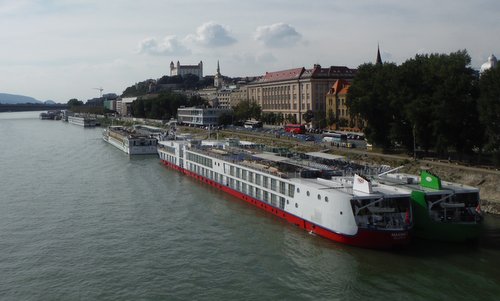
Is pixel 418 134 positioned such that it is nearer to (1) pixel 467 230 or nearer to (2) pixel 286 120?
(1) pixel 467 230

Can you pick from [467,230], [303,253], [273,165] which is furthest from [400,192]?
[273,165]

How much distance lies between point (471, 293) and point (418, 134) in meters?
32.5

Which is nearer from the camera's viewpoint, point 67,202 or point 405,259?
point 405,259

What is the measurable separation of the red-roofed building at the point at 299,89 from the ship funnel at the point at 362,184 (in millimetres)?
83657

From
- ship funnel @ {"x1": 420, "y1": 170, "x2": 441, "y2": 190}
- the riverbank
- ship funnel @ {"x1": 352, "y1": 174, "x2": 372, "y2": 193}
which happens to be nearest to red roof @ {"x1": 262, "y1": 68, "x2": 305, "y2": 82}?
the riverbank

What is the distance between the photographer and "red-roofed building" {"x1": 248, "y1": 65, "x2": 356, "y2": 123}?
128 meters

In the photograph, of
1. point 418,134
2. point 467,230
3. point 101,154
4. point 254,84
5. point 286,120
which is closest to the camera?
point 467,230

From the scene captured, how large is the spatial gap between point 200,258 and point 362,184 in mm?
12018

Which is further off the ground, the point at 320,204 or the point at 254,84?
the point at 254,84

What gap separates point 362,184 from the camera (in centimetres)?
3494

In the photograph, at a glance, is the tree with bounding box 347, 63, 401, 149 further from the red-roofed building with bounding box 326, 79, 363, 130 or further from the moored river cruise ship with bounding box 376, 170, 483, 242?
the red-roofed building with bounding box 326, 79, 363, 130

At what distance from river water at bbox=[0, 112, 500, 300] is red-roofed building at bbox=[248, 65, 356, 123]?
79.7 meters

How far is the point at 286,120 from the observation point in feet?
442

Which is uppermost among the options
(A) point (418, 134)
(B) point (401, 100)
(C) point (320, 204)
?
(B) point (401, 100)
